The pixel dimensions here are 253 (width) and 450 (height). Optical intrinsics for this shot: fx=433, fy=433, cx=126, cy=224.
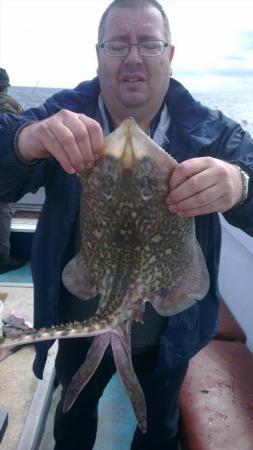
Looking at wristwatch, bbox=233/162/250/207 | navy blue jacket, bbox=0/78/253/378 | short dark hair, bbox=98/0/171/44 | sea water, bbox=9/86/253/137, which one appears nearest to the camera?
wristwatch, bbox=233/162/250/207

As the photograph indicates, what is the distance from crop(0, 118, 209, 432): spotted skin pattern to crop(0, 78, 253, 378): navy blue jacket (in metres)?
0.41

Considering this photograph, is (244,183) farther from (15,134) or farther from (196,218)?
(15,134)

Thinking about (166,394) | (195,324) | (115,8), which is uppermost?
(115,8)

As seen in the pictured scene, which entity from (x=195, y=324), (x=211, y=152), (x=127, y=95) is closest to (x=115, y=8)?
(x=127, y=95)

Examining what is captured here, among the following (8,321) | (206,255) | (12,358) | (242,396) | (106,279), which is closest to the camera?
(106,279)

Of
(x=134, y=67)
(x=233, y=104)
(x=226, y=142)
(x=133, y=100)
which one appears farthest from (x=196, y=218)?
(x=233, y=104)

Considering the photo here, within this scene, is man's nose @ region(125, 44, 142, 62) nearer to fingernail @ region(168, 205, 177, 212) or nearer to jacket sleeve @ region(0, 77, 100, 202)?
jacket sleeve @ region(0, 77, 100, 202)

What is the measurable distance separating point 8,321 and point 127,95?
3.07 metres

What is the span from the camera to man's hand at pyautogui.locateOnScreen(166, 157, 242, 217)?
1493 mm

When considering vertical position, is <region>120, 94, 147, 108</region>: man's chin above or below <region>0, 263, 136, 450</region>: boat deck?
above

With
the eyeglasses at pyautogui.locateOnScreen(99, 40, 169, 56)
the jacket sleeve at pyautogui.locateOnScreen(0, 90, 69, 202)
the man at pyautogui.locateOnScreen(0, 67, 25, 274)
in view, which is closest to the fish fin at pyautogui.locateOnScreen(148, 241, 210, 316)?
the jacket sleeve at pyautogui.locateOnScreen(0, 90, 69, 202)

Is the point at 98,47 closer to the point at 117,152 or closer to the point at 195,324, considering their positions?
the point at 117,152

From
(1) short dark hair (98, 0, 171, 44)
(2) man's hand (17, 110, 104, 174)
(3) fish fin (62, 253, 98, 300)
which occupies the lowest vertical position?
(3) fish fin (62, 253, 98, 300)

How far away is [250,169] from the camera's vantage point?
192 cm
